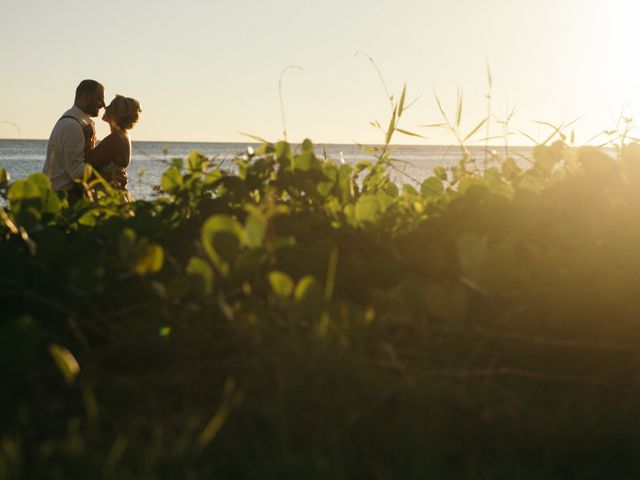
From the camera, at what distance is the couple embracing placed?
606cm

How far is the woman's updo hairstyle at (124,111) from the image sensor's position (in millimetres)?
6392

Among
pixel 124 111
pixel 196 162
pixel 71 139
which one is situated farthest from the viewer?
pixel 124 111

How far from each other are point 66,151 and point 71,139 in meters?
0.13

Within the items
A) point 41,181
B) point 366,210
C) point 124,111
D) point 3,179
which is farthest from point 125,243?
point 124,111

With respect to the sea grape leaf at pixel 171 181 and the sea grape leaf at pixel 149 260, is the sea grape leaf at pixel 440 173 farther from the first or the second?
the sea grape leaf at pixel 149 260

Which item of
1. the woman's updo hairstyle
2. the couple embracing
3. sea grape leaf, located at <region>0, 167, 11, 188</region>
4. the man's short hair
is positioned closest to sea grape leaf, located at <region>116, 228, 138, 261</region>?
sea grape leaf, located at <region>0, 167, 11, 188</region>

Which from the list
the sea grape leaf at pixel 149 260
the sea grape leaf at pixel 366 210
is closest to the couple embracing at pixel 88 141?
the sea grape leaf at pixel 366 210

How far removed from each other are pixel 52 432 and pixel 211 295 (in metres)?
0.40

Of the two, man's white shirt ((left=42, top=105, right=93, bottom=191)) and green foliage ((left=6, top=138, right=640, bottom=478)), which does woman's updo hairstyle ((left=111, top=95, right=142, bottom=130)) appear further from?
green foliage ((left=6, top=138, right=640, bottom=478))

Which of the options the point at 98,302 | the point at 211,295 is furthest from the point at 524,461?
the point at 98,302

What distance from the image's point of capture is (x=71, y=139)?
6145 millimetres

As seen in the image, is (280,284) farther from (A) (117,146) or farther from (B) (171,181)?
(A) (117,146)

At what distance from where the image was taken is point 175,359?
65.4 inches

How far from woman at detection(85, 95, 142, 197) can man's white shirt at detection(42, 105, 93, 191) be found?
4.4 inches
